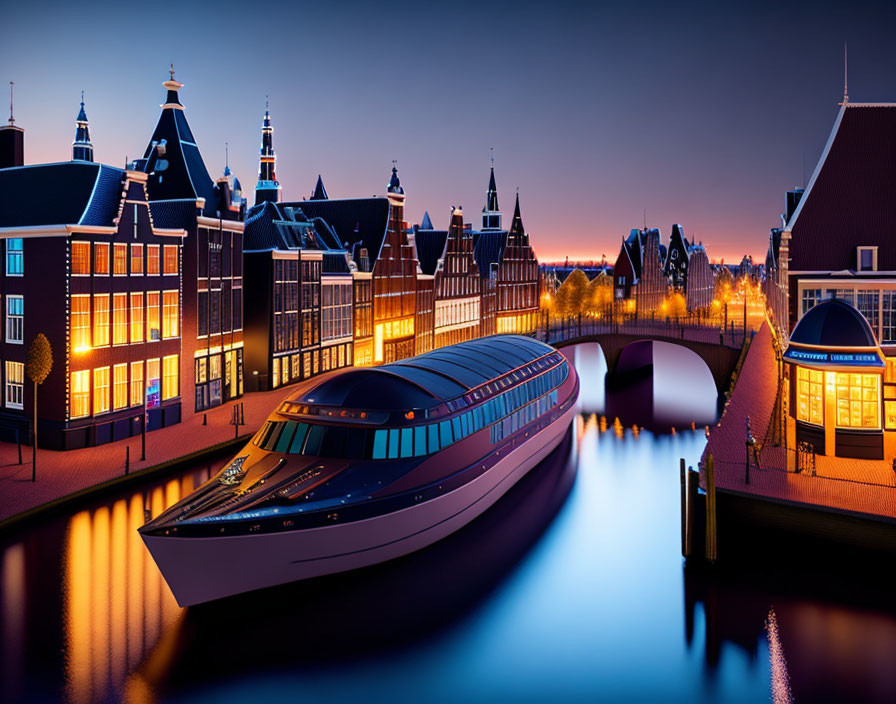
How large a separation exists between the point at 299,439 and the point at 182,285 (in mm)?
19224

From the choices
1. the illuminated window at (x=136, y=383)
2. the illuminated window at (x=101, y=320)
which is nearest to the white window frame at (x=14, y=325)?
the illuminated window at (x=101, y=320)

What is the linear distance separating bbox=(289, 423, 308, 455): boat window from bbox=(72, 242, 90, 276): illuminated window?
15110 millimetres

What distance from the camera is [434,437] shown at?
2489 cm

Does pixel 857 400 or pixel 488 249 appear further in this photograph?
pixel 488 249

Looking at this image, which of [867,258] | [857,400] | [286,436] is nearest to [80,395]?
[286,436]

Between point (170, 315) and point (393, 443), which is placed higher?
point (170, 315)

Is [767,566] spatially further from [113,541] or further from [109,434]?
[109,434]

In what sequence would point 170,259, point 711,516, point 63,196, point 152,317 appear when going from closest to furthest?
point 711,516, point 63,196, point 152,317, point 170,259

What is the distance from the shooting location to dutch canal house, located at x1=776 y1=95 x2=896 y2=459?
27.9 meters

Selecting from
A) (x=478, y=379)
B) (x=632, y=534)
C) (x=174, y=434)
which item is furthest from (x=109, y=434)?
(x=632, y=534)

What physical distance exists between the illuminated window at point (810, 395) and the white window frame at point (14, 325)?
106ft

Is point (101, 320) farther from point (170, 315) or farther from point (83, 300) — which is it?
point (170, 315)

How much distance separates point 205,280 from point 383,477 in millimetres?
24495

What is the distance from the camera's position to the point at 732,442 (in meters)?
29.3
